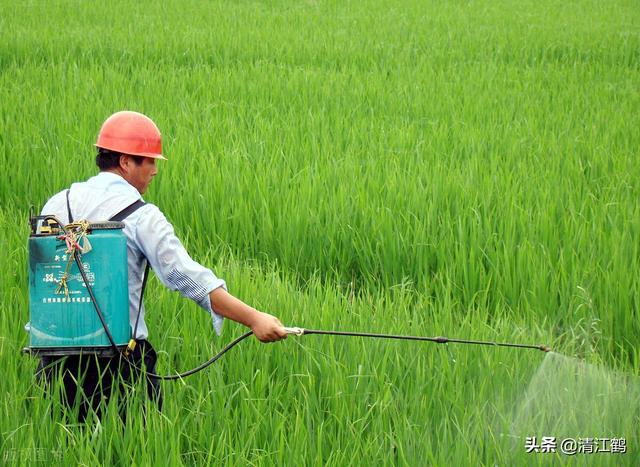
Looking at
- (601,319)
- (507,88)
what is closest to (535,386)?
(601,319)

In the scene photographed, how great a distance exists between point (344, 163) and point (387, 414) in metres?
2.64

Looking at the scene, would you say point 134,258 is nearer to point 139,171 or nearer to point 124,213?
point 124,213

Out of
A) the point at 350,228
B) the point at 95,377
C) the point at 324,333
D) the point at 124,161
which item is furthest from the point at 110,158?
the point at 350,228

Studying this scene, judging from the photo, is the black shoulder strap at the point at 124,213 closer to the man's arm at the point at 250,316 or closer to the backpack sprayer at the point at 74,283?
the backpack sprayer at the point at 74,283

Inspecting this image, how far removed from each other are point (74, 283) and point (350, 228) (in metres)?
1.92

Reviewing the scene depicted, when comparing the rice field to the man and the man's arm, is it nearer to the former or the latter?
the man

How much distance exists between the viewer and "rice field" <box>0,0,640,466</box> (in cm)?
224

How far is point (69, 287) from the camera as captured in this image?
2.05 meters

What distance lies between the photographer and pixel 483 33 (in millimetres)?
10961

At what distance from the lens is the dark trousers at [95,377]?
2201 millimetres

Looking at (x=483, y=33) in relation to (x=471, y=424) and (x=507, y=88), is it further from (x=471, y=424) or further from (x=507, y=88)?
(x=471, y=424)

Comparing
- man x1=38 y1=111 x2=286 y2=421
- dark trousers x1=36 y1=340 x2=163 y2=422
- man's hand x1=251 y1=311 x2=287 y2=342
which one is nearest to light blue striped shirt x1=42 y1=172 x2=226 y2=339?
man x1=38 y1=111 x2=286 y2=421

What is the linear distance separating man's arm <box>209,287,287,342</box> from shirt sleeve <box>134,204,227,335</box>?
0.03 m

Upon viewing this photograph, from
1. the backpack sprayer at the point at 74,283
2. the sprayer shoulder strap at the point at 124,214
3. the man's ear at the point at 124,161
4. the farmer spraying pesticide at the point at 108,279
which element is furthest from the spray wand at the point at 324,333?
the man's ear at the point at 124,161
